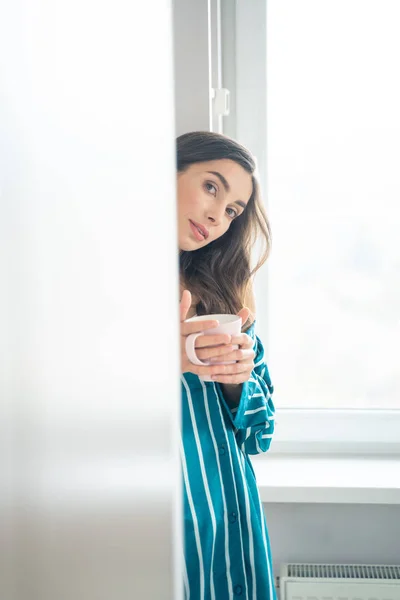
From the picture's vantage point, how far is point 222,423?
100cm

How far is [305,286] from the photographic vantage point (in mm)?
1466

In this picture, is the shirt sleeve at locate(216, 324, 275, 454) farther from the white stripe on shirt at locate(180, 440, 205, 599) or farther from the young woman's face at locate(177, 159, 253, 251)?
the young woman's face at locate(177, 159, 253, 251)

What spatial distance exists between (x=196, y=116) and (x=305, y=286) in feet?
1.66

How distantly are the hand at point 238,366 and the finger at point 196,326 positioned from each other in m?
0.07

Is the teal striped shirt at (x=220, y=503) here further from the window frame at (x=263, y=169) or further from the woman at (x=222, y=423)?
the window frame at (x=263, y=169)

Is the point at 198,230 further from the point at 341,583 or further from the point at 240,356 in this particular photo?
the point at 341,583

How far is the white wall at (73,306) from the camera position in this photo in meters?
0.02

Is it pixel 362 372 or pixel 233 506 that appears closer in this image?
pixel 233 506

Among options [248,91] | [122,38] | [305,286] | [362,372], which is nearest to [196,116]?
[248,91]

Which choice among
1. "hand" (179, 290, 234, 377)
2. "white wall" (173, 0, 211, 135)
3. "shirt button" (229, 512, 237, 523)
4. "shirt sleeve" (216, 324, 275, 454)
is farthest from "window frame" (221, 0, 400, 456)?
"hand" (179, 290, 234, 377)

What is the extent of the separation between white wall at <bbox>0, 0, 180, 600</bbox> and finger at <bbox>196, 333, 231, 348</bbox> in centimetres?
77

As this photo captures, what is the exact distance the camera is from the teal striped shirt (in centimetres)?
95

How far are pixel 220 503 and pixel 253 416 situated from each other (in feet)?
0.49

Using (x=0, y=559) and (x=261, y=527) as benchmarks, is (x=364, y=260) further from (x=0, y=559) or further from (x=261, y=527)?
(x=0, y=559)
